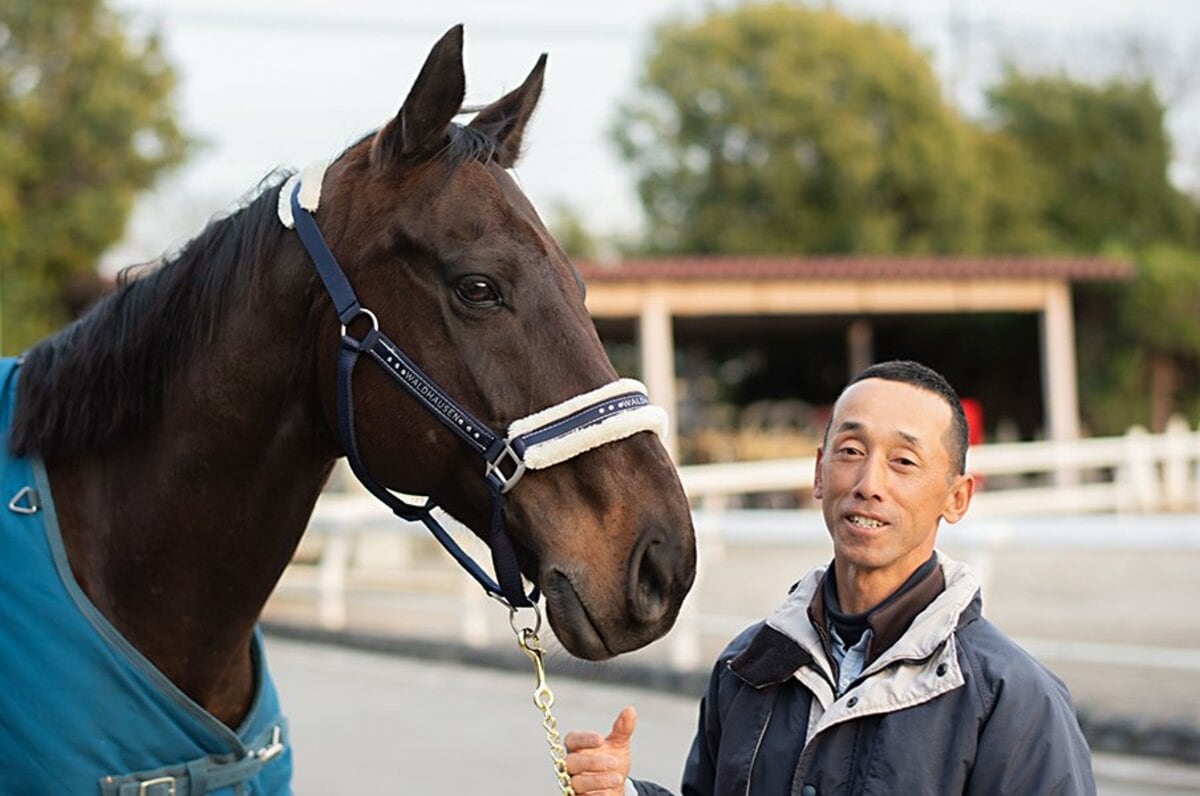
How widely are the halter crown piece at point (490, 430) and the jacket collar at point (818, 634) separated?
339mm

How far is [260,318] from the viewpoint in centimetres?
229

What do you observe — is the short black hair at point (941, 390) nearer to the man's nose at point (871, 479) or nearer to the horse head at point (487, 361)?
the man's nose at point (871, 479)

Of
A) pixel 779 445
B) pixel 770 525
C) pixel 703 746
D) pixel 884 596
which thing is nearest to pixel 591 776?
pixel 703 746

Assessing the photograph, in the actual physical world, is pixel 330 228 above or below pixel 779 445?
below

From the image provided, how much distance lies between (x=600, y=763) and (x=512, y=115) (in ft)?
3.90

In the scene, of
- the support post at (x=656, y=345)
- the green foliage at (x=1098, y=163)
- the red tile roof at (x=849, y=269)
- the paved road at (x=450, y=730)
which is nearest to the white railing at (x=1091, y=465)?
the support post at (x=656, y=345)

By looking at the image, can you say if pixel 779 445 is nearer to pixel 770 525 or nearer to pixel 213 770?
pixel 770 525

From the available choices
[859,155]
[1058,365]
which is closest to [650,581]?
[1058,365]

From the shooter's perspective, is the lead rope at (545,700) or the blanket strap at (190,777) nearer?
the lead rope at (545,700)

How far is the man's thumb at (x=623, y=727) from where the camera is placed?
1.87 metres

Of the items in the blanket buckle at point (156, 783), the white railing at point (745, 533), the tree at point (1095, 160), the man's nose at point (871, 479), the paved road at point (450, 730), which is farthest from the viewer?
the tree at point (1095, 160)

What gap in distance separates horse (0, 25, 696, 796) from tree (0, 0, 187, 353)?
47.3 feet

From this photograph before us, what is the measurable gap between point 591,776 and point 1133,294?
19192 mm

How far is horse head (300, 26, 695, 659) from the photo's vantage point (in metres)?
1.95
